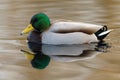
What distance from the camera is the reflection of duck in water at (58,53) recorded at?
331 inches

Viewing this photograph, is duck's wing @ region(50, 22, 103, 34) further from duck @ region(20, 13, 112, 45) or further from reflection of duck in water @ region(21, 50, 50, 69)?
reflection of duck in water @ region(21, 50, 50, 69)

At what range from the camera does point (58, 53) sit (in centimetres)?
879

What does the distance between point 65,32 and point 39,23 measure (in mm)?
581

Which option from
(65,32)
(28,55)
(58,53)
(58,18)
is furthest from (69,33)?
(58,18)

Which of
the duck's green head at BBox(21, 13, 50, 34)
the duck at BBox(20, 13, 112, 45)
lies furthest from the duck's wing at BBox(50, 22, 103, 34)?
the duck's green head at BBox(21, 13, 50, 34)

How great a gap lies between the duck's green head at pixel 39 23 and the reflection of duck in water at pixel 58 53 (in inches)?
10.8

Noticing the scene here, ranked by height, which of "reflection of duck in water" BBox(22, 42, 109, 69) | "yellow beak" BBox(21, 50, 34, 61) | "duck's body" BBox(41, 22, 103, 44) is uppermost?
"duck's body" BBox(41, 22, 103, 44)

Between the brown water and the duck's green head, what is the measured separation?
28 cm

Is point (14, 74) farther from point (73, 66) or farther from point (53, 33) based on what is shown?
point (53, 33)

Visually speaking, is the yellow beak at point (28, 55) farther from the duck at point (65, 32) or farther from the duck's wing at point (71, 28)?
the duck's wing at point (71, 28)

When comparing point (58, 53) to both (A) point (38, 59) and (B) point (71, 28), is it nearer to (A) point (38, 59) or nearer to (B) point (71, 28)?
(A) point (38, 59)

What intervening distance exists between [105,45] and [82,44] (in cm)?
45

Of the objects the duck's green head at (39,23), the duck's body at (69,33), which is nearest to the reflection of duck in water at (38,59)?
the duck's body at (69,33)

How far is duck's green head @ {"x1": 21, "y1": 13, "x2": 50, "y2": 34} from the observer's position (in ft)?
31.0
